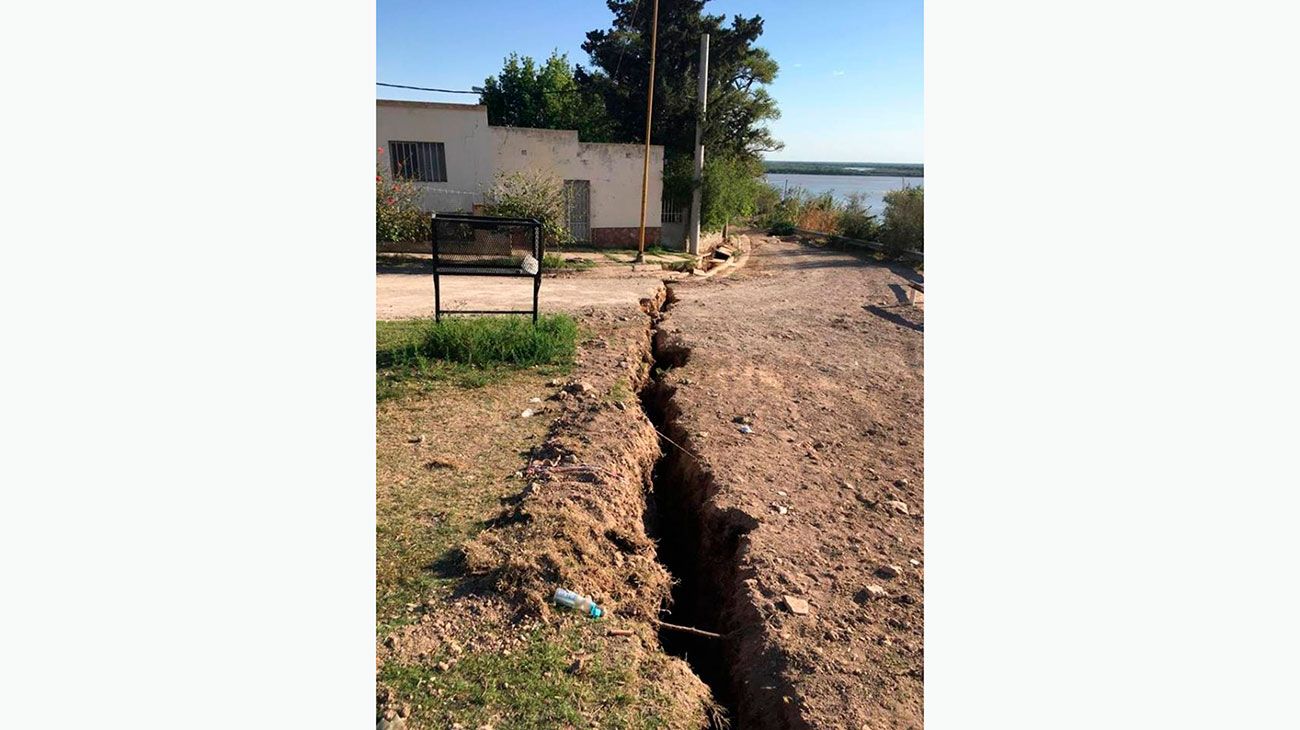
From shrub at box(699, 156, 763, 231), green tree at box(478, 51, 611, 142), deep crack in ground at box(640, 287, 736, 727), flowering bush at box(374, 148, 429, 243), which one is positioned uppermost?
green tree at box(478, 51, 611, 142)

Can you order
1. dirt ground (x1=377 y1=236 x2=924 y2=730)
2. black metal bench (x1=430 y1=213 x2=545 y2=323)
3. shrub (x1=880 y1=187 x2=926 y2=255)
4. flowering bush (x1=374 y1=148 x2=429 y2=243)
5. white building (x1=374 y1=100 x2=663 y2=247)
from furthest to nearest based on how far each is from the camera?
shrub (x1=880 y1=187 x2=926 y2=255), white building (x1=374 y1=100 x2=663 y2=247), flowering bush (x1=374 y1=148 x2=429 y2=243), black metal bench (x1=430 y1=213 x2=545 y2=323), dirt ground (x1=377 y1=236 x2=924 y2=730)

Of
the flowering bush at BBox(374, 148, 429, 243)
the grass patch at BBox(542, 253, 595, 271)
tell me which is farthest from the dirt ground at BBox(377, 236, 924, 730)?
A: the flowering bush at BBox(374, 148, 429, 243)

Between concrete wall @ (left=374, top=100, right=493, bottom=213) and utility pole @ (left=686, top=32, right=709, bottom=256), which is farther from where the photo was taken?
utility pole @ (left=686, top=32, right=709, bottom=256)

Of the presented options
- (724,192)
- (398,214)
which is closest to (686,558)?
(398,214)

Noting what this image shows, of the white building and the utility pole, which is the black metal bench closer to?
the white building

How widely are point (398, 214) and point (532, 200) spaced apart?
88.7 inches

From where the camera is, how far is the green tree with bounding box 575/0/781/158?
19.0 meters

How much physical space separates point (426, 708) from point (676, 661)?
0.89 m

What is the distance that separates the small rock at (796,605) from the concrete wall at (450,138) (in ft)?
42.3

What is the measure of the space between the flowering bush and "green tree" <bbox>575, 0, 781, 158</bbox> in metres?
6.85

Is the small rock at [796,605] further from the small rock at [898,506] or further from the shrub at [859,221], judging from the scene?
the shrub at [859,221]

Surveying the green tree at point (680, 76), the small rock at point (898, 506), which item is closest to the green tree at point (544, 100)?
the green tree at point (680, 76)

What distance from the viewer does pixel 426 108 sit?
1448cm

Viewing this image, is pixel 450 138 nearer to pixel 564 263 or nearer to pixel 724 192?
pixel 564 263
